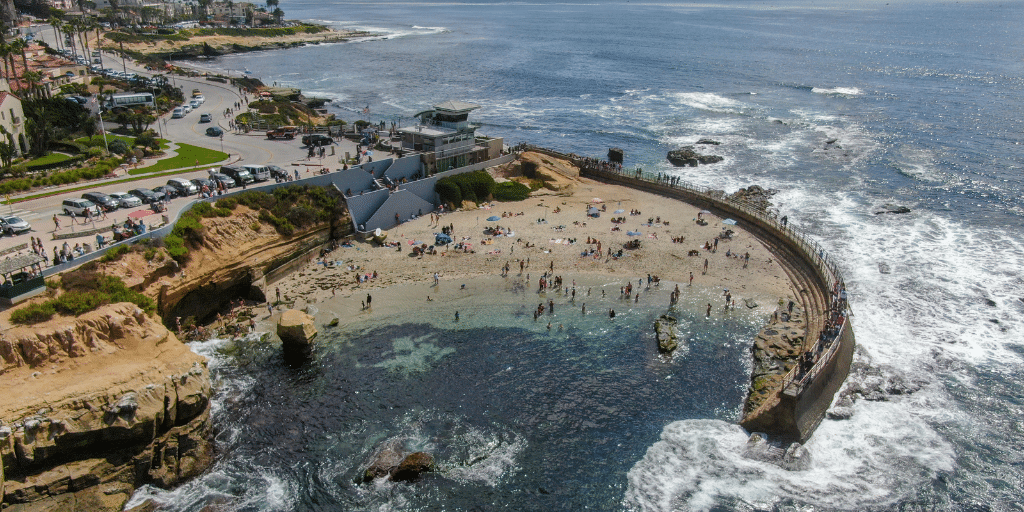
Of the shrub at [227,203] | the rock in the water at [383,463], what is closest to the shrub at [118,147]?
the shrub at [227,203]

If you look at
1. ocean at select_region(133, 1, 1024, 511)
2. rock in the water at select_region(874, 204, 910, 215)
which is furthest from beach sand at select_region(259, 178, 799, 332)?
rock in the water at select_region(874, 204, 910, 215)

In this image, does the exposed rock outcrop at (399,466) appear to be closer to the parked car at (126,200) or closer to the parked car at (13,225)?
the parked car at (13,225)

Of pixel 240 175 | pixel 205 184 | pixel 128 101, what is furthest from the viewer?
pixel 128 101

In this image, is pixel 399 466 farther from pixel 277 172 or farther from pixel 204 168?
pixel 204 168

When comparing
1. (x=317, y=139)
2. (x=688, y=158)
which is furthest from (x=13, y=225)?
(x=688, y=158)

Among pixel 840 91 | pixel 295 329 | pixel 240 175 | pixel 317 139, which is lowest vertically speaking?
pixel 295 329

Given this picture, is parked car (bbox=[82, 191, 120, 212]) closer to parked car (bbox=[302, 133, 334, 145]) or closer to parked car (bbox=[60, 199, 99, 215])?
parked car (bbox=[60, 199, 99, 215])
